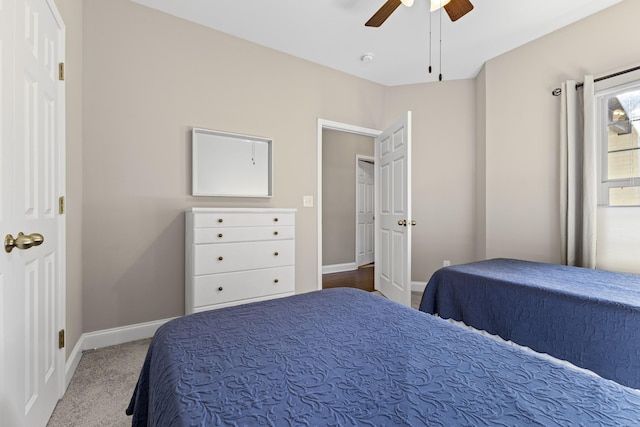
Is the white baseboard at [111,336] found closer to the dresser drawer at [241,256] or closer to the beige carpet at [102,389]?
the beige carpet at [102,389]

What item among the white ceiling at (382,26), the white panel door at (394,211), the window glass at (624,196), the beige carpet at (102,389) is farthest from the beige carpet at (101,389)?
the window glass at (624,196)

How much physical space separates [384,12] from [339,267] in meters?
3.85

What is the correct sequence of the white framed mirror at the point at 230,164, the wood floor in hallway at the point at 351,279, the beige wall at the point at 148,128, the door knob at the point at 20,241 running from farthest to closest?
the wood floor in hallway at the point at 351,279
the white framed mirror at the point at 230,164
the beige wall at the point at 148,128
the door knob at the point at 20,241

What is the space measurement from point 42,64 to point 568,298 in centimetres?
283

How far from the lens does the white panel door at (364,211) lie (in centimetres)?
545

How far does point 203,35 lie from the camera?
8.82 ft

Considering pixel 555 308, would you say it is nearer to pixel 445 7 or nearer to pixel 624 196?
pixel 624 196

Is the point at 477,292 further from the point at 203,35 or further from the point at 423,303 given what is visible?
the point at 203,35

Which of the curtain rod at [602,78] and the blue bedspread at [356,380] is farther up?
the curtain rod at [602,78]

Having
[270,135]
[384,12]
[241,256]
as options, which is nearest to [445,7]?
[384,12]

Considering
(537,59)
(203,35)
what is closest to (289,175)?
(203,35)

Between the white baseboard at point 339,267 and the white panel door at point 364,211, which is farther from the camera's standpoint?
the white panel door at point 364,211

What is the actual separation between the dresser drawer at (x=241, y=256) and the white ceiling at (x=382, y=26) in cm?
196

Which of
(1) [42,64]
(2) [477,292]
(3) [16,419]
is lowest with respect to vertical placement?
(3) [16,419]
